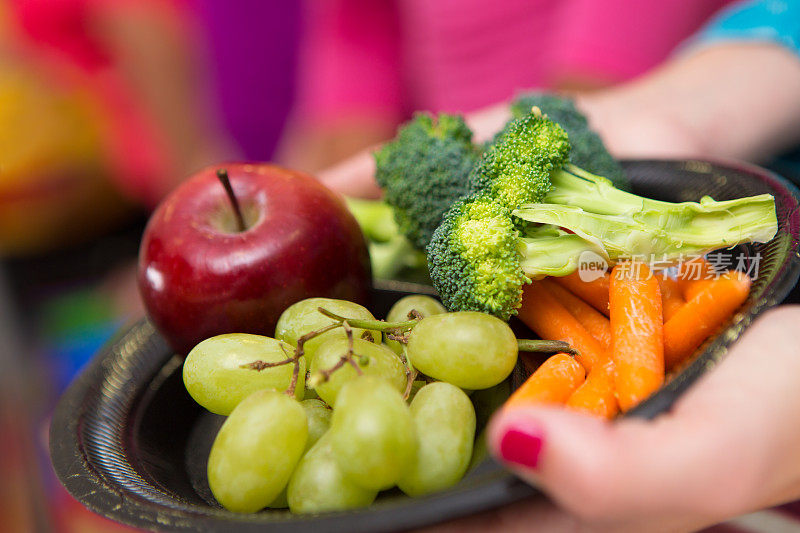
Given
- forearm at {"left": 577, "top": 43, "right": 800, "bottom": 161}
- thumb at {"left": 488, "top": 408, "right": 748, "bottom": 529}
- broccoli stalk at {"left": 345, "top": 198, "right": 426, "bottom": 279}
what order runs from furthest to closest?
forearm at {"left": 577, "top": 43, "right": 800, "bottom": 161} < broccoli stalk at {"left": 345, "top": 198, "right": 426, "bottom": 279} < thumb at {"left": 488, "top": 408, "right": 748, "bottom": 529}

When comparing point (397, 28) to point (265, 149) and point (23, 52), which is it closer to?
point (265, 149)

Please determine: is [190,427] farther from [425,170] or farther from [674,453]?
[674,453]

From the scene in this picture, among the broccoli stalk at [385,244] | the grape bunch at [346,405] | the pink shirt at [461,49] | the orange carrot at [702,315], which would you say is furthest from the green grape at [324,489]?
the pink shirt at [461,49]

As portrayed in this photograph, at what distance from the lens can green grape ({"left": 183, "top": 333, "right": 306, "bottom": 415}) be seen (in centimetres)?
60

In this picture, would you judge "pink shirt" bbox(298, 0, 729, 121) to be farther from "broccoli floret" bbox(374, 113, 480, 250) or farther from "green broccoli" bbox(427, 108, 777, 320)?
"green broccoli" bbox(427, 108, 777, 320)

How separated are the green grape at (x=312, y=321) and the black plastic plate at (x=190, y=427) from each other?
160mm

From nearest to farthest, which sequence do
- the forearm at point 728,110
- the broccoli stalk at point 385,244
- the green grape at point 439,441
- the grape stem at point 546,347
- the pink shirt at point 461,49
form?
1. the green grape at point 439,441
2. the grape stem at point 546,347
3. the broccoli stalk at point 385,244
4. the forearm at point 728,110
5. the pink shirt at point 461,49

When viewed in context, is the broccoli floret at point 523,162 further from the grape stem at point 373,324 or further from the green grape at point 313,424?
the green grape at point 313,424

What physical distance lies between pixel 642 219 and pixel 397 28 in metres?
1.53

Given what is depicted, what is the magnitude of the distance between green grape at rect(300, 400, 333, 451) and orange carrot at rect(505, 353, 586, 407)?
17 cm

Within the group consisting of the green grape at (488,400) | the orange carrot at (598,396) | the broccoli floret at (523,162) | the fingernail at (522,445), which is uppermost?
the broccoli floret at (523,162)

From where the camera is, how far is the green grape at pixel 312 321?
25.2 inches

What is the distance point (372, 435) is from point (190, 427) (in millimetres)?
388

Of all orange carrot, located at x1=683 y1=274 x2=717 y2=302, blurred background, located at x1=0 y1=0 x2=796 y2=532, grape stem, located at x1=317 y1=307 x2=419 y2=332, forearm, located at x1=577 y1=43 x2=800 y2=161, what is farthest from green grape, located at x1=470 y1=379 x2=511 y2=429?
blurred background, located at x1=0 y1=0 x2=796 y2=532
